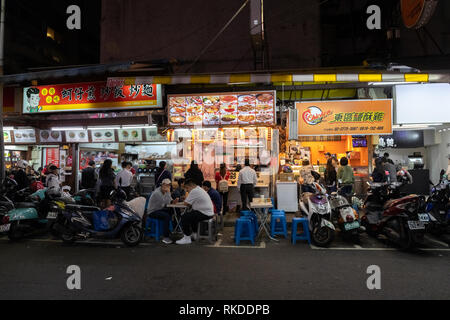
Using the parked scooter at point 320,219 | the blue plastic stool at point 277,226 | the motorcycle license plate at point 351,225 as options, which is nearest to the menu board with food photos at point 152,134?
the blue plastic stool at point 277,226

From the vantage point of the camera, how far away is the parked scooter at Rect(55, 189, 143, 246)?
714 centimetres

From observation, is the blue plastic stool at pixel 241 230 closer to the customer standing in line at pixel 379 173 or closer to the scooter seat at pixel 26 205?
the customer standing in line at pixel 379 173

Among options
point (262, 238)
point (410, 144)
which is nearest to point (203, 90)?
point (262, 238)

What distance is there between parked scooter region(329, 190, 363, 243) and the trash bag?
542cm

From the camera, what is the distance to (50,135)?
46.9ft

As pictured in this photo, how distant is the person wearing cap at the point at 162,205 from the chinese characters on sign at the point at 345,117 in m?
5.64

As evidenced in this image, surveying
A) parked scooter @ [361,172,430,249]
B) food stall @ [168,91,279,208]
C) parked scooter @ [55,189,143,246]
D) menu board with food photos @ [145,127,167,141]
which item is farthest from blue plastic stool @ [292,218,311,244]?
menu board with food photos @ [145,127,167,141]

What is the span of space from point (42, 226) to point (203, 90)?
746 cm

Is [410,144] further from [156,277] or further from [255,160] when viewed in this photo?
[156,277]

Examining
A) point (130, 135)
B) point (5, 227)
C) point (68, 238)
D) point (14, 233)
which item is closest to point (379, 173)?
point (68, 238)

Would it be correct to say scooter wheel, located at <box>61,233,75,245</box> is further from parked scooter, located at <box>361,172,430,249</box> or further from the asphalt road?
parked scooter, located at <box>361,172,430,249</box>

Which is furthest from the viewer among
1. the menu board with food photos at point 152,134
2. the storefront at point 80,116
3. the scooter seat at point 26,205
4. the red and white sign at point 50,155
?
the red and white sign at point 50,155

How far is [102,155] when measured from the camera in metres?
17.3

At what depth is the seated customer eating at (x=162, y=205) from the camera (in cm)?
764
